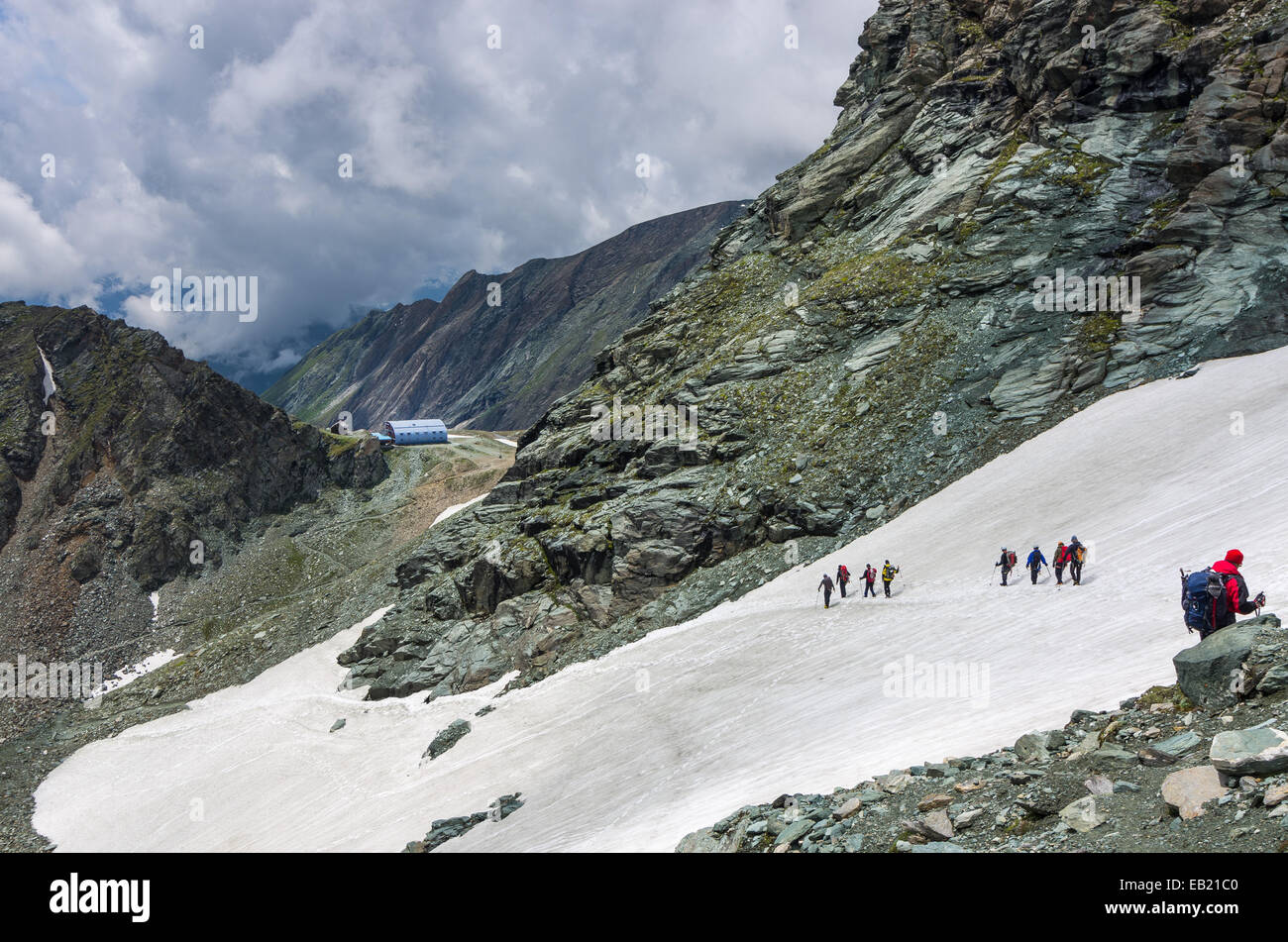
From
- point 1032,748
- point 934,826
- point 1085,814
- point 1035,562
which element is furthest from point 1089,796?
point 1035,562

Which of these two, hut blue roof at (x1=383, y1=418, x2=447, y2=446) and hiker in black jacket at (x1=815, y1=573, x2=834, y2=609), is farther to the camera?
hut blue roof at (x1=383, y1=418, x2=447, y2=446)

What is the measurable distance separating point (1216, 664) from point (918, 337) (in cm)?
3826

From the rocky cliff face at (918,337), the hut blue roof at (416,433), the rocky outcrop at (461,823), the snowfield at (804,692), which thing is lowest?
the rocky outcrop at (461,823)

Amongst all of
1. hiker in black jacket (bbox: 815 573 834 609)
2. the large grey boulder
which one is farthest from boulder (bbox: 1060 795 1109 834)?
hiker in black jacket (bbox: 815 573 834 609)

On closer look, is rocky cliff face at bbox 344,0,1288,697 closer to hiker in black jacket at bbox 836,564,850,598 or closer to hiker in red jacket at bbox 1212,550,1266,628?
hiker in black jacket at bbox 836,564,850,598

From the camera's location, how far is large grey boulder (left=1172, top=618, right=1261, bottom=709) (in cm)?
1094

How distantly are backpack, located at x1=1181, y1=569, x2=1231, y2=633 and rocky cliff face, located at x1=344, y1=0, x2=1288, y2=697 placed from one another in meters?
25.2

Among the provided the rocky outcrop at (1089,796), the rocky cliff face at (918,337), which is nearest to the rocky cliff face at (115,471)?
the rocky cliff face at (918,337)

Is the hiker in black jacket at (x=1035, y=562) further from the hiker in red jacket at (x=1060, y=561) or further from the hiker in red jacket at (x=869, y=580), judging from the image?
the hiker in red jacket at (x=869, y=580)

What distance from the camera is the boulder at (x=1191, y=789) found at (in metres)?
8.24

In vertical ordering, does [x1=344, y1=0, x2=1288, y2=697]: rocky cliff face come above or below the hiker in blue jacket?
above

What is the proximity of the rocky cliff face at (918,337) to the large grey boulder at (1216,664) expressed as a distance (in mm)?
26038

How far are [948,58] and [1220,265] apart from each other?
34.9m
